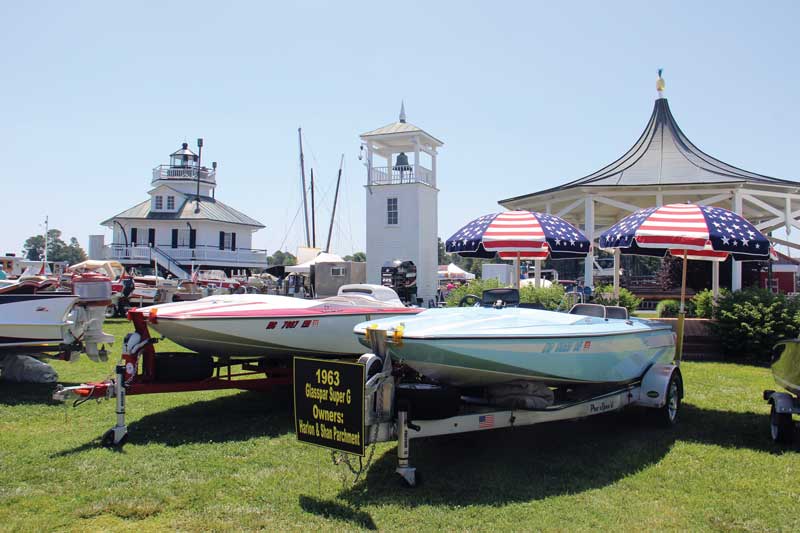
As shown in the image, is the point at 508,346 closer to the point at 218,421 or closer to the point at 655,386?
the point at 655,386

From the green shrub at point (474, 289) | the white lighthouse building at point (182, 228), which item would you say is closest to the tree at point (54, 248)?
the white lighthouse building at point (182, 228)

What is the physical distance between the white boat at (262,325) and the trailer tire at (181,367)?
21 cm

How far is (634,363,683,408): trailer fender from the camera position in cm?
718

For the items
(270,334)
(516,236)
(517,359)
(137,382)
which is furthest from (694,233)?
(137,382)

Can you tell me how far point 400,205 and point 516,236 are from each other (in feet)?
72.5

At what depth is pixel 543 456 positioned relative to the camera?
20.7 ft

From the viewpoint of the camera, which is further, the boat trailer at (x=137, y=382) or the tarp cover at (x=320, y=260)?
the tarp cover at (x=320, y=260)

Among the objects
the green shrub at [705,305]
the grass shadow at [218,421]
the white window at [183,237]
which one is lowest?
the grass shadow at [218,421]

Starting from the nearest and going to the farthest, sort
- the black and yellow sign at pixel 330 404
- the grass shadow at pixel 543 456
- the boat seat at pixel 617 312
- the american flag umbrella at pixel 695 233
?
the black and yellow sign at pixel 330 404, the grass shadow at pixel 543 456, the american flag umbrella at pixel 695 233, the boat seat at pixel 617 312

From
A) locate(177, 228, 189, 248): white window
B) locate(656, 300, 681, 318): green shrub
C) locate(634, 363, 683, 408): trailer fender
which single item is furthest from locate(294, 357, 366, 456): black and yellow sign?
locate(177, 228, 189, 248): white window

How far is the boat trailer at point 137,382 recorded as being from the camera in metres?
6.70

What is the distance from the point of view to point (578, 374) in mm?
6379

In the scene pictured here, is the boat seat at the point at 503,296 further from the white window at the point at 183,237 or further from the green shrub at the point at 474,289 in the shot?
the white window at the point at 183,237

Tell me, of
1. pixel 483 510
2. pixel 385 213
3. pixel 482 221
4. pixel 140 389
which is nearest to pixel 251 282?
pixel 385 213
